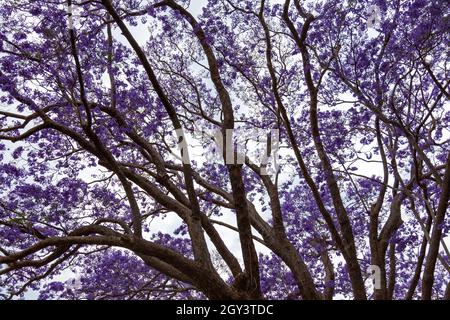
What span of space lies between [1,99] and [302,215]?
6324 millimetres

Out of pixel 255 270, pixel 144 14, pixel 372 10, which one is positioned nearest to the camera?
pixel 255 270

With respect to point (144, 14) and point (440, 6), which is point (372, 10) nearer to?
point (440, 6)

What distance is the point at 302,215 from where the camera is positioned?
9664 mm

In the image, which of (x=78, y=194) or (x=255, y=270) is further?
(x=78, y=194)
